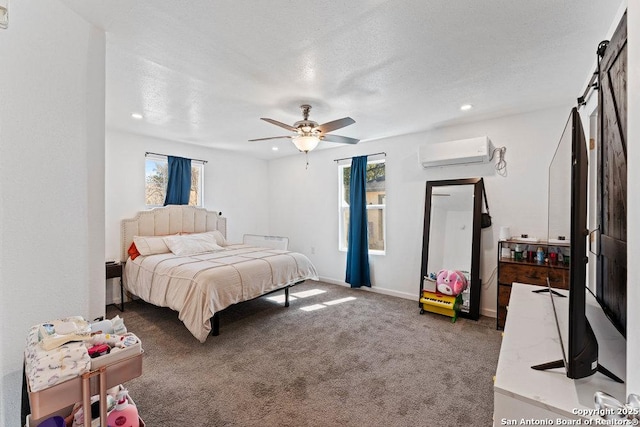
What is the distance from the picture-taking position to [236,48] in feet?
6.47

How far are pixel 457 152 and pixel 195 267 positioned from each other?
A: 339 centimetres

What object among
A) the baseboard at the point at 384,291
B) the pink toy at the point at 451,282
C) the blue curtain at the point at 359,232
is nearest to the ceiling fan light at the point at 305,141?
the blue curtain at the point at 359,232

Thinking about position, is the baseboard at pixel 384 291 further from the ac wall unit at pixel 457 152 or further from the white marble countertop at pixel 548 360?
the white marble countertop at pixel 548 360

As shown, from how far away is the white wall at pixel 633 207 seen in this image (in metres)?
0.67

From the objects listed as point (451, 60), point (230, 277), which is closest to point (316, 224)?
point (230, 277)

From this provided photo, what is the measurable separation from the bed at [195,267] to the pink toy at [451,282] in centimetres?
171

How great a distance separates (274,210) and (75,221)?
15.0 feet

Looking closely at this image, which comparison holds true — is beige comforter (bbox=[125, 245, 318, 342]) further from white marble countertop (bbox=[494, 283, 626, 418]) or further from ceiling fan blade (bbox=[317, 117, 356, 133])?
white marble countertop (bbox=[494, 283, 626, 418])

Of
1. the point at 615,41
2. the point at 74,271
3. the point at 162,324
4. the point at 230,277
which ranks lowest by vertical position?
the point at 162,324

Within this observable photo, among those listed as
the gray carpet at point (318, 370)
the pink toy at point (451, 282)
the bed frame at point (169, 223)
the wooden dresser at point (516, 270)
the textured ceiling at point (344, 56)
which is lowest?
the gray carpet at point (318, 370)

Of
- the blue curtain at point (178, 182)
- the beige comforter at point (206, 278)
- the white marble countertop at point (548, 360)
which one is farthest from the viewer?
the blue curtain at point (178, 182)

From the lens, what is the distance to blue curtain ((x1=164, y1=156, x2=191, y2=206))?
4.54 m

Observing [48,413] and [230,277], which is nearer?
[48,413]

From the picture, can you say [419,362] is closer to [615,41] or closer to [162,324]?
[615,41]
